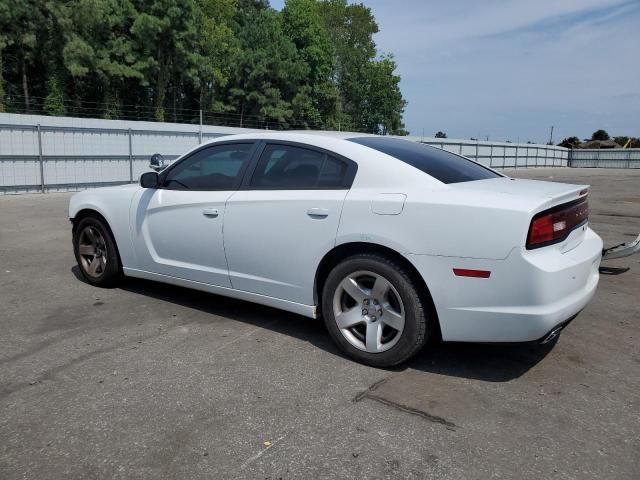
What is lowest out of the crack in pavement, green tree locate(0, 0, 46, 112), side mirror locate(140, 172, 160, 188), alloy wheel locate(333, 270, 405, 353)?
the crack in pavement

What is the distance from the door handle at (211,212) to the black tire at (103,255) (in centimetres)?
134

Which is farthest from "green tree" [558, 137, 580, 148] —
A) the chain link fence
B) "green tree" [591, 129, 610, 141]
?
the chain link fence

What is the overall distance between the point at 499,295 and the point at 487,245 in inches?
11.4

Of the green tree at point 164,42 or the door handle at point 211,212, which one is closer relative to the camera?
the door handle at point 211,212

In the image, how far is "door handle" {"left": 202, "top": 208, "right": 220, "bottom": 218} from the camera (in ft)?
13.5

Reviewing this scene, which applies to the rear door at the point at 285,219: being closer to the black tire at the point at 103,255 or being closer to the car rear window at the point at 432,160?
the car rear window at the point at 432,160

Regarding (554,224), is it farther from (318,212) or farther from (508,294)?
(318,212)

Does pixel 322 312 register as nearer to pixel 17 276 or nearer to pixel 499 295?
pixel 499 295

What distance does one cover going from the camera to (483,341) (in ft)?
10.2

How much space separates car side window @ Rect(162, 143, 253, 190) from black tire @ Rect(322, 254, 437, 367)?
1.24 metres

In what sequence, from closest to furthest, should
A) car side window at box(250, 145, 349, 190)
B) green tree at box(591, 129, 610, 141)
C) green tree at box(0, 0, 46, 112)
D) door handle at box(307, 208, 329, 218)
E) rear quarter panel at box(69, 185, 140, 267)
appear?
door handle at box(307, 208, 329, 218) < car side window at box(250, 145, 349, 190) < rear quarter panel at box(69, 185, 140, 267) < green tree at box(0, 0, 46, 112) < green tree at box(591, 129, 610, 141)

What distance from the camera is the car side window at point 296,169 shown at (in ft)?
11.9

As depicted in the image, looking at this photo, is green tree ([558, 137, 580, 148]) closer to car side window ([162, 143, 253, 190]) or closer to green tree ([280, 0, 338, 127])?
green tree ([280, 0, 338, 127])

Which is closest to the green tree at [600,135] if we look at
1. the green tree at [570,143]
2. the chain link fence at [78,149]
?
the green tree at [570,143]
